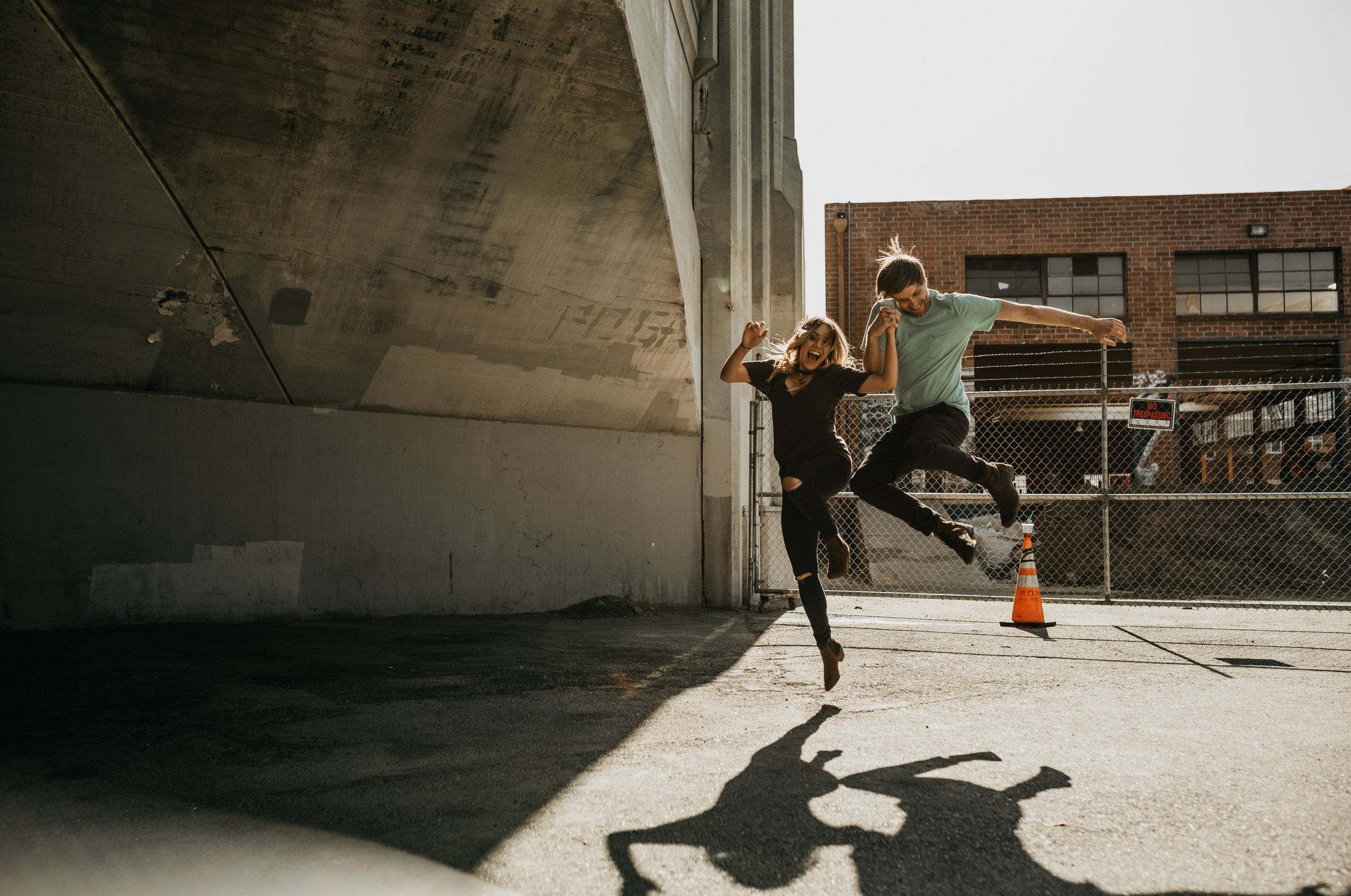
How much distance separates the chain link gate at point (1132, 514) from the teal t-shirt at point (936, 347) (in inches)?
58.1

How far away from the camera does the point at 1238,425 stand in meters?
22.5

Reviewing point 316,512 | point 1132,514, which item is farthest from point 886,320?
point 1132,514

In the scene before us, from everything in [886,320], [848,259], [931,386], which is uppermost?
[848,259]

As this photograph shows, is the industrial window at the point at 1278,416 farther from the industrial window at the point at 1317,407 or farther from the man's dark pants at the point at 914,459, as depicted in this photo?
the man's dark pants at the point at 914,459

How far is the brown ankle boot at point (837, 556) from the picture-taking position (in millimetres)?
4469

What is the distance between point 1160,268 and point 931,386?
22531 millimetres

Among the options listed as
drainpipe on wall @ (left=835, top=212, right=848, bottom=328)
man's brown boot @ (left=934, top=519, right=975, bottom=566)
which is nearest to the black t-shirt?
man's brown boot @ (left=934, top=519, right=975, bottom=566)

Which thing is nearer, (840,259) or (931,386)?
(931,386)

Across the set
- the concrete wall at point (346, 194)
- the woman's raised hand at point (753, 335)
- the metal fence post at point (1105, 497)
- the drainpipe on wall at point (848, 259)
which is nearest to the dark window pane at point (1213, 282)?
the drainpipe on wall at point (848, 259)

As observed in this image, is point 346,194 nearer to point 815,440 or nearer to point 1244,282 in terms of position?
point 815,440

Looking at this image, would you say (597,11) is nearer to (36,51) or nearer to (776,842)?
(36,51)

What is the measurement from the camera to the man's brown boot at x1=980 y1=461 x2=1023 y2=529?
15.7ft

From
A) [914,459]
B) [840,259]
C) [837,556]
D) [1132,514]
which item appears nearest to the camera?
[837,556]

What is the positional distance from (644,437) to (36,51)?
5528mm
